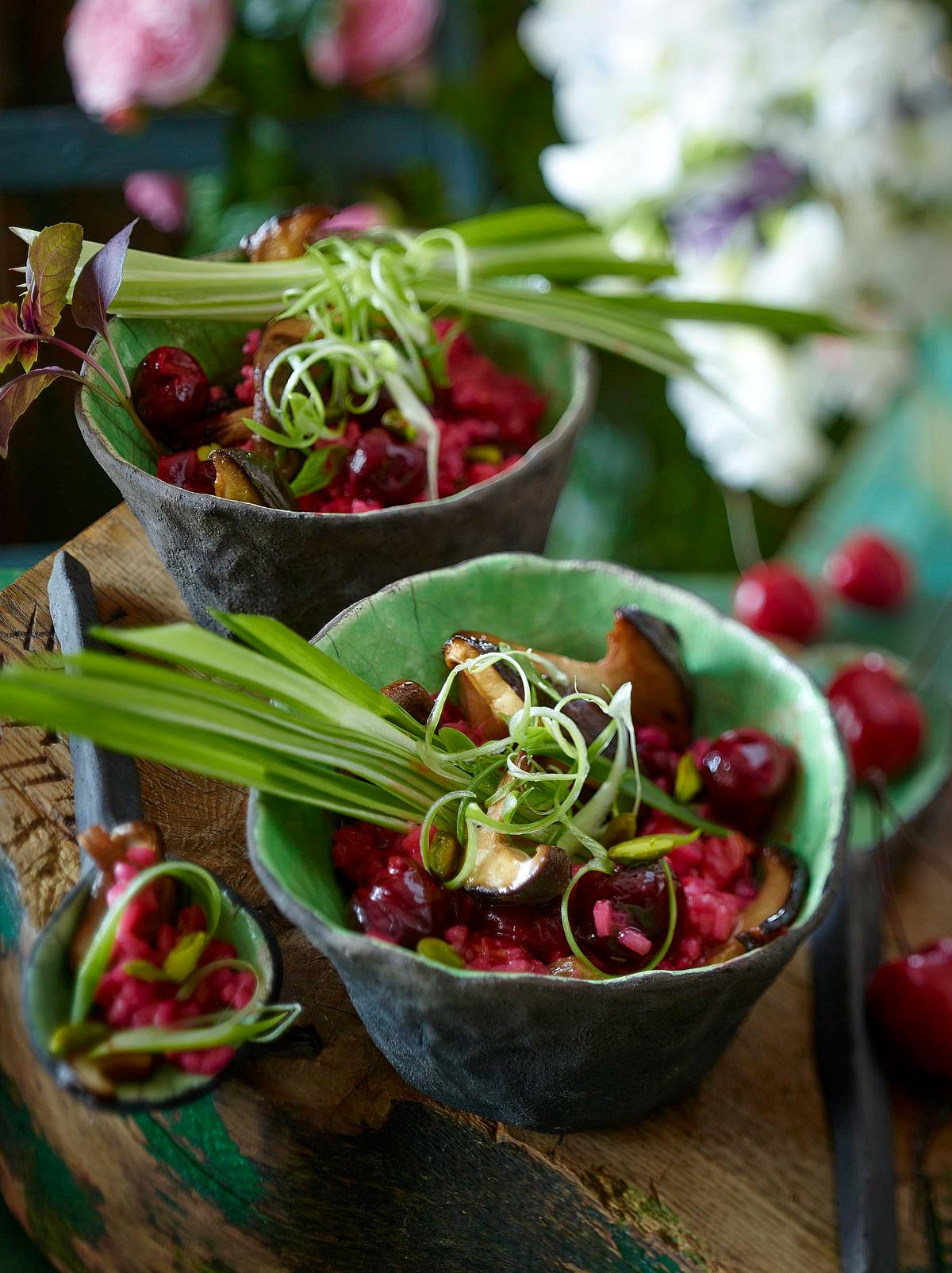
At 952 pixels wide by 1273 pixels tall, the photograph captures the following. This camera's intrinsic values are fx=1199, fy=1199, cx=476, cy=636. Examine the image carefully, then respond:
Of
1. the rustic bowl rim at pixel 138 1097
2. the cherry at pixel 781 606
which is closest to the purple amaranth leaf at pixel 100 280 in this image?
the rustic bowl rim at pixel 138 1097

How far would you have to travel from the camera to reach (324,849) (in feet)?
2.39

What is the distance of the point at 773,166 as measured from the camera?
63.1 inches

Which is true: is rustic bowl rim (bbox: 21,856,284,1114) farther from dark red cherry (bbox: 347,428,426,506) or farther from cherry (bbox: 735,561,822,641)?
cherry (bbox: 735,561,822,641)

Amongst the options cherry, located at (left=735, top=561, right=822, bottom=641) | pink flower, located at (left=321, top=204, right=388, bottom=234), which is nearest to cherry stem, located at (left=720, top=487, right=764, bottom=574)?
cherry, located at (left=735, top=561, right=822, bottom=641)

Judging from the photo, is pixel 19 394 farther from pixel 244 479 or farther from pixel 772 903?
pixel 772 903

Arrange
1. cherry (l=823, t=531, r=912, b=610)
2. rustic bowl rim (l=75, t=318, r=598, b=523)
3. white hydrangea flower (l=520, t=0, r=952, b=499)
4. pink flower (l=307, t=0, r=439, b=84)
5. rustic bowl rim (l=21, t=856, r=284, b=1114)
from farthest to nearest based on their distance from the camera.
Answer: pink flower (l=307, t=0, r=439, b=84), cherry (l=823, t=531, r=912, b=610), white hydrangea flower (l=520, t=0, r=952, b=499), rustic bowl rim (l=75, t=318, r=598, b=523), rustic bowl rim (l=21, t=856, r=284, b=1114)

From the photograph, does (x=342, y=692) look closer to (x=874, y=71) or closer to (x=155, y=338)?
(x=155, y=338)

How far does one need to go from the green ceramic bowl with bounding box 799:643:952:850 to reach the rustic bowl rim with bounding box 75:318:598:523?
1.76ft

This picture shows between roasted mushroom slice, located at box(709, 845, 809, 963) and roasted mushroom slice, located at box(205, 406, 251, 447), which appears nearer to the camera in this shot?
roasted mushroom slice, located at box(709, 845, 809, 963)

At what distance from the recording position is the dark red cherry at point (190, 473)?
0.83 meters

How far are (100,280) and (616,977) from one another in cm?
54

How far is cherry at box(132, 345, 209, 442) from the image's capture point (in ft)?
2.81

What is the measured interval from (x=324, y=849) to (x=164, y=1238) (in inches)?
10.2

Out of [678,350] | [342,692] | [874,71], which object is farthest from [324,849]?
[874,71]
